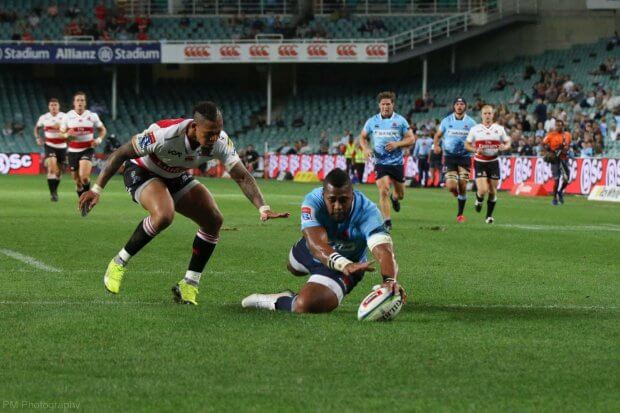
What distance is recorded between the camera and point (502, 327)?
9.20 metres

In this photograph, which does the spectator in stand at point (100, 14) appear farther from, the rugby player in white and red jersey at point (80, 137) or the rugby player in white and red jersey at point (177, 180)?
the rugby player in white and red jersey at point (177, 180)

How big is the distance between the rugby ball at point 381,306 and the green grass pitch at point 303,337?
138 millimetres

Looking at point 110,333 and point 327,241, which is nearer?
point 110,333

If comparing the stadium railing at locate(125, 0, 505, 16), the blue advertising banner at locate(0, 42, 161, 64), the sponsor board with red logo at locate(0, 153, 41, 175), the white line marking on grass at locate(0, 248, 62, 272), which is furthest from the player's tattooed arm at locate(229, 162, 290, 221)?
the stadium railing at locate(125, 0, 505, 16)

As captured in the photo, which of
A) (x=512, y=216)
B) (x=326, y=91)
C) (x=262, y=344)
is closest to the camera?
(x=262, y=344)

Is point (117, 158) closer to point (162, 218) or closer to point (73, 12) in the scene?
point (162, 218)

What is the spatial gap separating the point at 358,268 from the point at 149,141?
104 inches

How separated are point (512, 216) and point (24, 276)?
14693 mm

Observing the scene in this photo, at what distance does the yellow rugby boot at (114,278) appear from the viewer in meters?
10.8

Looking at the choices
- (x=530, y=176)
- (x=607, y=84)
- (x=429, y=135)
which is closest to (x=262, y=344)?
(x=530, y=176)

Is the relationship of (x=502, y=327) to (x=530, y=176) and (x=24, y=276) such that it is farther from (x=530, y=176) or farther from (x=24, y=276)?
(x=530, y=176)

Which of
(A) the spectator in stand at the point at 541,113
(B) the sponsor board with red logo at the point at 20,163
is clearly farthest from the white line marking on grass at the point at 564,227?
(B) the sponsor board with red logo at the point at 20,163

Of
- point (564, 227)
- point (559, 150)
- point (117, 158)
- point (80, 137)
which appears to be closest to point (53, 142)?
point (80, 137)

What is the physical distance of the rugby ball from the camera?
9.23 meters
